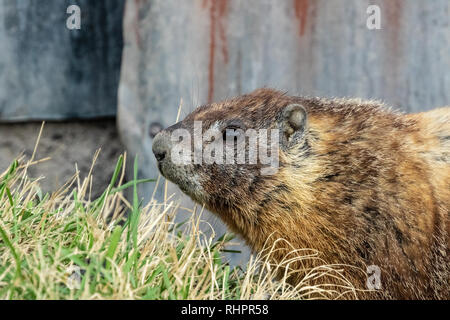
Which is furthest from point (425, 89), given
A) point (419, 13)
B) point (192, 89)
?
point (192, 89)

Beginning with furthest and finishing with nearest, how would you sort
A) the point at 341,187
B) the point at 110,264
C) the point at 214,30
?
the point at 214,30 < the point at 341,187 < the point at 110,264

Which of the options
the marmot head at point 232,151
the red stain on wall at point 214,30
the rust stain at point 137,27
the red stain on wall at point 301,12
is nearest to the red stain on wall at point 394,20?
the red stain on wall at point 301,12

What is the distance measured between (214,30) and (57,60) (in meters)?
1.53

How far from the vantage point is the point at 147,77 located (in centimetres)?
574

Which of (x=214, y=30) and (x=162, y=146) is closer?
(x=162, y=146)

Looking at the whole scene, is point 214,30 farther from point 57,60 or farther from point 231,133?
point 231,133

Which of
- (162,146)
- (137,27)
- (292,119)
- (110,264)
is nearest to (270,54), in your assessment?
(137,27)

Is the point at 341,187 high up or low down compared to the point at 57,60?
down

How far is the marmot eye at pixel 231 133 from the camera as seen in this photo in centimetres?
395

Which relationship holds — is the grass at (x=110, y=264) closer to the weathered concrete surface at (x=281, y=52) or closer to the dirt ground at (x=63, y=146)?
the weathered concrete surface at (x=281, y=52)

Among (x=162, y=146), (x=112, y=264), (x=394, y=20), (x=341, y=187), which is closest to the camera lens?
(x=112, y=264)

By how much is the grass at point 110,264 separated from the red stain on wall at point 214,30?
1797mm

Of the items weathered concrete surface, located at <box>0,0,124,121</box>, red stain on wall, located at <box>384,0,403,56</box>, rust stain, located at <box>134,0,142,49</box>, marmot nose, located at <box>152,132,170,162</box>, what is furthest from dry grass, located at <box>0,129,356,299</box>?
red stain on wall, located at <box>384,0,403,56</box>

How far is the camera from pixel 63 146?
6.40m
